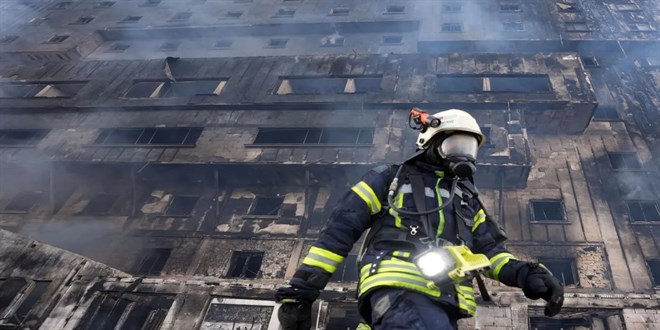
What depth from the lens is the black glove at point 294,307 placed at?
10.3 feet

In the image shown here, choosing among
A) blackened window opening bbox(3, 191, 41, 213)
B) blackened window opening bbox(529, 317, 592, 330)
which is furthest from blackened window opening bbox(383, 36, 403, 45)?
blackened window opening bbox(3, 191, 41, 213)

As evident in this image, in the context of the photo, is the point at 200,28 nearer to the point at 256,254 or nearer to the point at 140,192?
the point at 140,192

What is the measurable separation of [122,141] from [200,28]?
14.4 m

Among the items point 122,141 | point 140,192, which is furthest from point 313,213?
point 122,141

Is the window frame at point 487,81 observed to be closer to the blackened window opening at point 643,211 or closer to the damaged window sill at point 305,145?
the damaged window sill at point 305,145

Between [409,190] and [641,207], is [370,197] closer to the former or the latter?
[409,190]

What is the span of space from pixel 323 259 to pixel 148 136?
15239mm

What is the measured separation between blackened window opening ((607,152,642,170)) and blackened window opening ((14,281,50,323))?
19.5 meters

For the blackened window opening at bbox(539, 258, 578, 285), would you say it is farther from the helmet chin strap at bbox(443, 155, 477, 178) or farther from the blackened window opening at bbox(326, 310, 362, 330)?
the helmet chin strap at bbox(443, 155, 477, 178)

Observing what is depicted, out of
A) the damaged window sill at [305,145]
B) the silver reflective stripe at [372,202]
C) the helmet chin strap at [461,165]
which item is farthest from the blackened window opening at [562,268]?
the silver reflective stripe at [372,202]

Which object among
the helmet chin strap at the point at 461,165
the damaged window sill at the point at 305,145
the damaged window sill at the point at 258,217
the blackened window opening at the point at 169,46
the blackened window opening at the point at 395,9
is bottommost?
the helmet chin strap at the point at 461,165

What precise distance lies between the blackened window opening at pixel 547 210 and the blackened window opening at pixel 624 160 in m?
3.28

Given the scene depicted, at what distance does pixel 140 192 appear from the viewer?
14922mm

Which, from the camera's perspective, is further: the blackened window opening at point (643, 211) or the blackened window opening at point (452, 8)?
the blackened window opening at point (452, 8)
